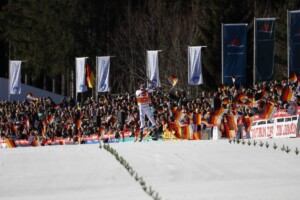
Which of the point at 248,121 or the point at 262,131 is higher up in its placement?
the point at 248,121

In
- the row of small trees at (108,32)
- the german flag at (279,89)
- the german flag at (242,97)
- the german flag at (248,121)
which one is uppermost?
the row of small trees at (108,32)

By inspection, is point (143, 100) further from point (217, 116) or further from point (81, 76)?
point (81, 76)

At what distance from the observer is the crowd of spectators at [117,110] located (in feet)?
111

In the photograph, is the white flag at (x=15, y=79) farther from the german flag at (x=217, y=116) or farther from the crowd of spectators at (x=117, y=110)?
the german flag at (x=217, y=116)

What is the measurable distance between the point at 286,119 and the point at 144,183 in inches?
613

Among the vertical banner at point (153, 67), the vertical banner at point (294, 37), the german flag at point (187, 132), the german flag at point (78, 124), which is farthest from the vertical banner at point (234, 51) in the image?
the german flag at point (78, 124)

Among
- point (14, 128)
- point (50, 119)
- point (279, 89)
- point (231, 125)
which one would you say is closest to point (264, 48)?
point (279, 89)

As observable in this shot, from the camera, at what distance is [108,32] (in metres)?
79.8

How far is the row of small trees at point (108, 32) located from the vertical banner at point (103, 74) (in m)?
22.7

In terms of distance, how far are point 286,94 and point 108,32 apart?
48.3 metres

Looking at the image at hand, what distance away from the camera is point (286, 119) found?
1198 inches

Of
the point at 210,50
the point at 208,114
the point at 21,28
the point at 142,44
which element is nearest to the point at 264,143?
the point at 208,114

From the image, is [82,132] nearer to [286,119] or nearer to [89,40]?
[286,119]

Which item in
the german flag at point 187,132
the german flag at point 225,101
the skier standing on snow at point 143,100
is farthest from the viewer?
the german flag at point 225,101
